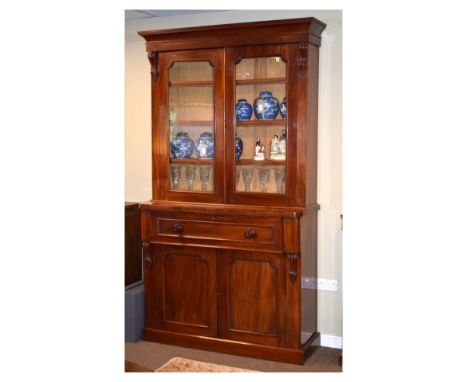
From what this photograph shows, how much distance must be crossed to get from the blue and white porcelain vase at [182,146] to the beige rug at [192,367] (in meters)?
1.33

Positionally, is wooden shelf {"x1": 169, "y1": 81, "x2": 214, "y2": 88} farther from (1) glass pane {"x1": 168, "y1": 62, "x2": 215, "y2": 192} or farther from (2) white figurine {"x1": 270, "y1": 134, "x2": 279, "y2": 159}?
(2) white figurine {"x1": 270, "y1": 134, "x2": 279, "y2": 159}

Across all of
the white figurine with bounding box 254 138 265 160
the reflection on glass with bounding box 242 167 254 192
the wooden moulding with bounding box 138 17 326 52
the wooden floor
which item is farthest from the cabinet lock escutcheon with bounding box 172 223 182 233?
the wooden moulding with bounding box 138 17 326 52

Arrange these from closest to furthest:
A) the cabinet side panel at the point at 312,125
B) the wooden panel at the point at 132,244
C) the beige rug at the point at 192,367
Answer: the beige rug at the point at 192,367 → the cabinet side panel at the point at 312,125 → the wooden panel at the point at 132,244

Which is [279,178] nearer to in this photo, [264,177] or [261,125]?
[264,177]

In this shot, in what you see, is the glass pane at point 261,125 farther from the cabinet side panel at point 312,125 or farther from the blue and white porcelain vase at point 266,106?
the cabinet side panel at point 312,125

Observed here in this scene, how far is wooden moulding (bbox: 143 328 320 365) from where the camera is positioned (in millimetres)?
3598

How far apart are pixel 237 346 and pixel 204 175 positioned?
1.12 meters

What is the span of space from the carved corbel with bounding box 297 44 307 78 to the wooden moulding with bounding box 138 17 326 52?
4 cm

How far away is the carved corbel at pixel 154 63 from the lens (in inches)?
156

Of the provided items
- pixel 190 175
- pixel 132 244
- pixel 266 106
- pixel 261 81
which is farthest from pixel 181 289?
pixel 261 81

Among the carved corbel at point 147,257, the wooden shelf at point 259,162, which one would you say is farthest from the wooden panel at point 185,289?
the wooden shelf at point 259,162
